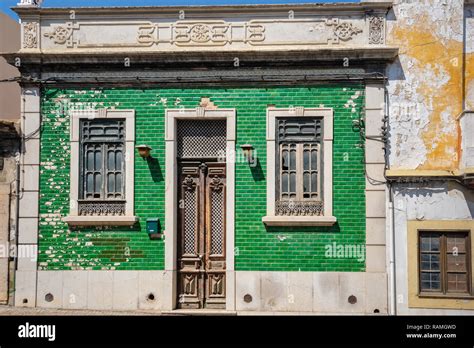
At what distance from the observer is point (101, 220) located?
1124 centimetres

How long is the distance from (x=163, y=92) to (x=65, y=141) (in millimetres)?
2165

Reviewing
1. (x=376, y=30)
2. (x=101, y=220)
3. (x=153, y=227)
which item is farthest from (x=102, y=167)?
(x=376, y=30)

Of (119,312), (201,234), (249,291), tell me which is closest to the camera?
(119,312)

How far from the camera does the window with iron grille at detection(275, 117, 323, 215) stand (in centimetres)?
1119

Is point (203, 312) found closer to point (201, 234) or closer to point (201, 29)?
point (201, 234)

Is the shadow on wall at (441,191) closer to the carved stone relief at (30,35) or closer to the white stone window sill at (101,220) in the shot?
the white stone window sill at (101,220)

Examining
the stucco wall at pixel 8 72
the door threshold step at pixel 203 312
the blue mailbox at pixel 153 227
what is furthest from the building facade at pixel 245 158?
the stucco wall at pixel 8 72

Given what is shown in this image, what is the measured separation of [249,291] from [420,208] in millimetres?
3554

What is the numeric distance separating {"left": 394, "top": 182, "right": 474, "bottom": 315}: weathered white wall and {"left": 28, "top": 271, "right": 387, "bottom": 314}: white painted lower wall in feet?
1.19

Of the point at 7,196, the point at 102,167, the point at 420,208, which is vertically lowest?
the point at 420,208

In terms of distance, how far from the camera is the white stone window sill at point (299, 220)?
11.0m

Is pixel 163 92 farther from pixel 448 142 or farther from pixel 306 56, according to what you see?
pixel 448 142

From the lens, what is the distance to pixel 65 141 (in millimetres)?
11539

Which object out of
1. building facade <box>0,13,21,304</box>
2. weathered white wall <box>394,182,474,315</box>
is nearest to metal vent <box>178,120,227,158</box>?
building facade <box>0,13,21,304</box>
